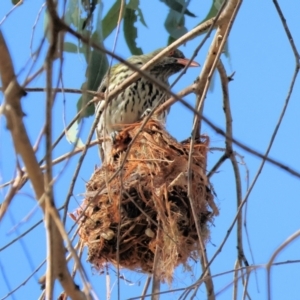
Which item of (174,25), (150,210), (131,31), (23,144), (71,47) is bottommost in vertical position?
(23,144)

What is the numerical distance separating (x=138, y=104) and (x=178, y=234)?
1.12m

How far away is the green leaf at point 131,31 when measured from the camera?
334 cm

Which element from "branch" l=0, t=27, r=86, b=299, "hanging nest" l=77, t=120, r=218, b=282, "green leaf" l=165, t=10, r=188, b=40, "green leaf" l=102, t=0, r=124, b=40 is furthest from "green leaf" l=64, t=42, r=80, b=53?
"branch" l=0, t=27, r=86, b=299

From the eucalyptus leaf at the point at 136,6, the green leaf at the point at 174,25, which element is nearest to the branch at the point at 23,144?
the green leaf at the point at 174,25

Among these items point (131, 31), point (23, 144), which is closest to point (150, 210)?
point (131, 31)

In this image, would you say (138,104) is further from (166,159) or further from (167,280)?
(167,280)

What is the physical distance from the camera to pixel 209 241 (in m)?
3.92

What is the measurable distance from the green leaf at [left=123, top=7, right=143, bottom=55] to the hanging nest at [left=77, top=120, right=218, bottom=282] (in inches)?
22.5

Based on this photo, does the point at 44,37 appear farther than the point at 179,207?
No

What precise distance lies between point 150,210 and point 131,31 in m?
0.81

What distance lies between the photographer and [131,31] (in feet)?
11.0

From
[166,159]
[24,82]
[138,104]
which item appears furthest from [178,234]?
[24,82]

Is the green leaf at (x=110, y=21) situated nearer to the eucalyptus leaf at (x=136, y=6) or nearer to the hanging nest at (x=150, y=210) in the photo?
the eucalyptus leaf at (x=136, y=6)

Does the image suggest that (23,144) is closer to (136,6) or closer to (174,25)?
(174,25)
